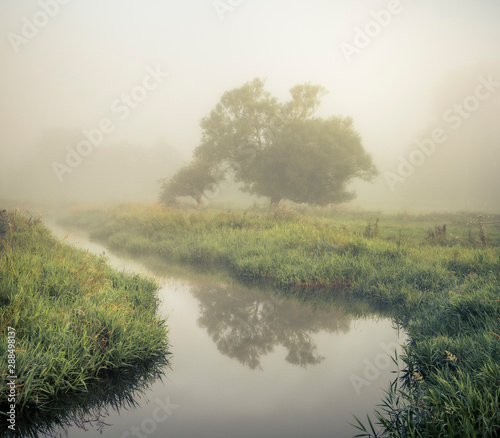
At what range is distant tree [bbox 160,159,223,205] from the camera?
1080 inches

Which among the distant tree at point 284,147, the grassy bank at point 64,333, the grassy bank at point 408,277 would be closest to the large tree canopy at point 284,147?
the distant tree at point 284,147

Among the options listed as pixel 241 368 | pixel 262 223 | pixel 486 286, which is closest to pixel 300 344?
pixel 241 368

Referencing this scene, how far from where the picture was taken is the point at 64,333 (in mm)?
4809

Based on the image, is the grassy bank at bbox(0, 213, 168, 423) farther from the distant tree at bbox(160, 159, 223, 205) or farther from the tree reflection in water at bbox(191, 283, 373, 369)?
the distant tree at bbox(160, 159, 223, 205)

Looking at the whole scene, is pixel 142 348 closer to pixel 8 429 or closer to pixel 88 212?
pixel 8 429

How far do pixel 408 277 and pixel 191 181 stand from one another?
20.5 m

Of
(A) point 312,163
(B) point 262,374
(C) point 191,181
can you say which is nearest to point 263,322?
(B) point 262,374

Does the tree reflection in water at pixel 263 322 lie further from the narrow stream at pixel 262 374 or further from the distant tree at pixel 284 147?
the distant tree at pixel 284 147

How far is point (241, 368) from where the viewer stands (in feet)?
17.5

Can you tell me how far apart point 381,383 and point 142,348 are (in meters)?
3.52

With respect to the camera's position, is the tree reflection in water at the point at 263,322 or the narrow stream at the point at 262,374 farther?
the tree reflection in water at the point at 263,322

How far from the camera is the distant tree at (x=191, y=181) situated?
27428 mm

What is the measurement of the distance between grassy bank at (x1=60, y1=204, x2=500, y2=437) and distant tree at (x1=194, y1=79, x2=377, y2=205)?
7291 mm

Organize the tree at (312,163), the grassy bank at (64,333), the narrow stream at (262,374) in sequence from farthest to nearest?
1. the tree at (312,163)
2. the grassy bank at (64,333)
3. the narrow stream at (262,374)
